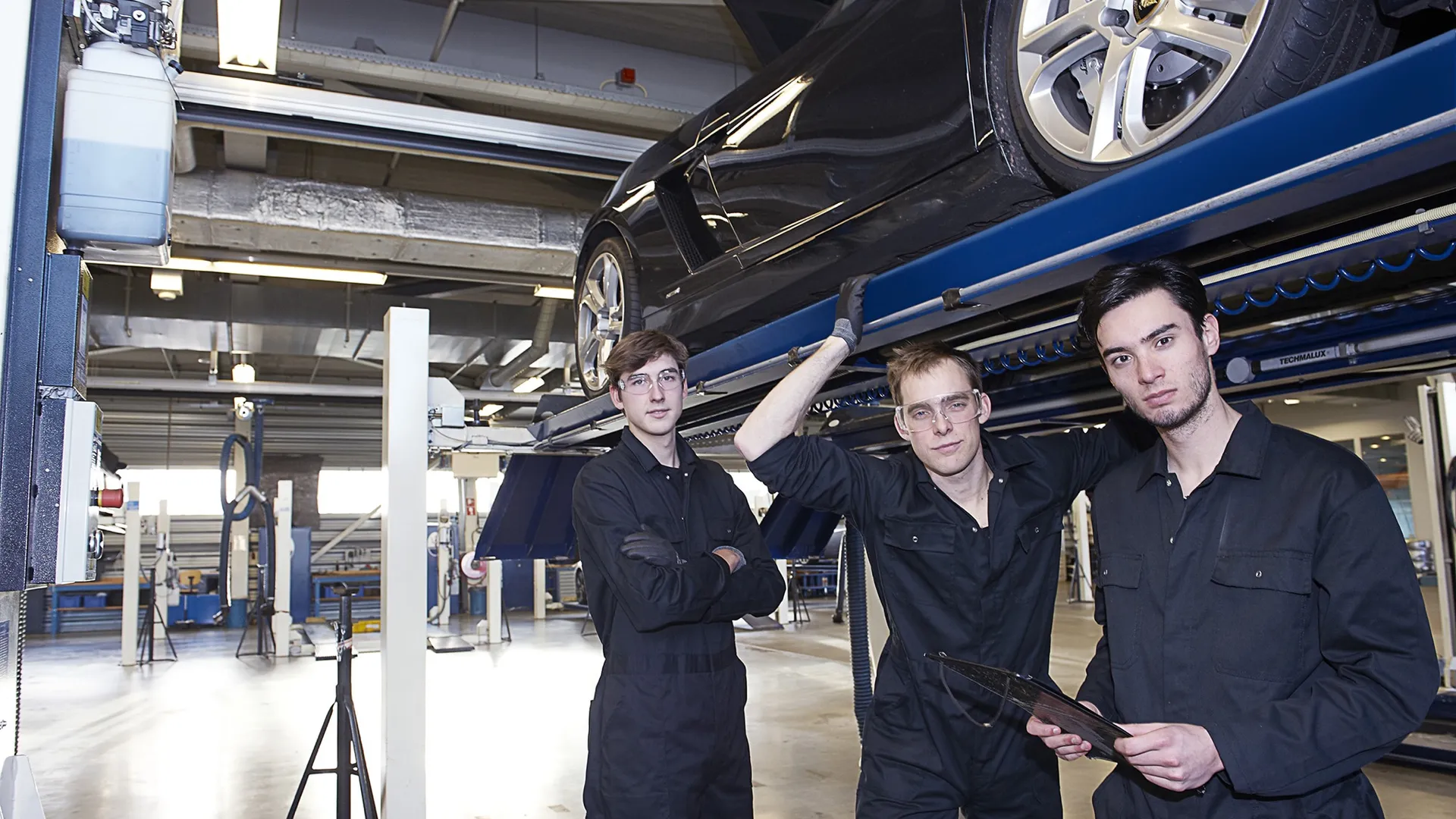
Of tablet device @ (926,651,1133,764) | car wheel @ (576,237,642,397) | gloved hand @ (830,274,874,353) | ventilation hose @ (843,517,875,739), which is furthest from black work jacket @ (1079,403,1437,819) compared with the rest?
car wheel @ (576,237,642,397)

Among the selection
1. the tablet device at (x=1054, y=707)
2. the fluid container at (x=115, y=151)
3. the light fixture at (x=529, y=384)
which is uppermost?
the light fixture at (x=529, y=384)

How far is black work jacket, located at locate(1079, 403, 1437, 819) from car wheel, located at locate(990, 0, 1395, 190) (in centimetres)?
45

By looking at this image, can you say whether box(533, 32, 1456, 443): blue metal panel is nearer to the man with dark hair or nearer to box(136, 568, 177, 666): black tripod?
the man with dark hair

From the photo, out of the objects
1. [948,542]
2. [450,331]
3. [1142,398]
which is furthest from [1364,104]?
[450,331]

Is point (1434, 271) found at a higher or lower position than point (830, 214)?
lower

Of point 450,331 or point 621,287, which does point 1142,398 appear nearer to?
point 621,287

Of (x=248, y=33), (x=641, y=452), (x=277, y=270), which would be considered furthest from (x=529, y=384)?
→ (x=641, y=452)

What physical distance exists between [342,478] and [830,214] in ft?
54.0

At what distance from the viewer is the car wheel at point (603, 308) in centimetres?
346

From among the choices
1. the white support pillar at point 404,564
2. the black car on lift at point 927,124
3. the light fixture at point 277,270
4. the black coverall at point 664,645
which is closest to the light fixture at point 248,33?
the white support pillar at point 404,564

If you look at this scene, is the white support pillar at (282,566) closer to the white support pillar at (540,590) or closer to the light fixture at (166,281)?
the light fixture at (166,281)

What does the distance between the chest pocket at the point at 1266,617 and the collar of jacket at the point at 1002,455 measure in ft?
1.62

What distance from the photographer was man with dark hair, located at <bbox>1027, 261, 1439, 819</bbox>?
3.96 ft

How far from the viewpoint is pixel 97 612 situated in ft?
42.3
